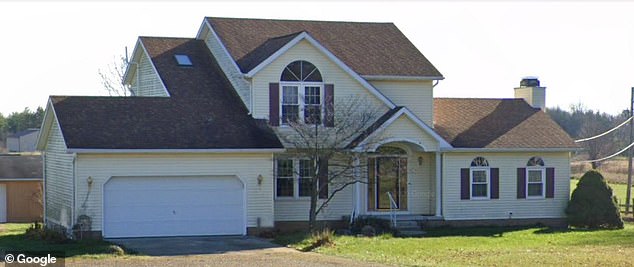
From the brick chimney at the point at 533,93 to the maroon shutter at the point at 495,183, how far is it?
5.77 metres

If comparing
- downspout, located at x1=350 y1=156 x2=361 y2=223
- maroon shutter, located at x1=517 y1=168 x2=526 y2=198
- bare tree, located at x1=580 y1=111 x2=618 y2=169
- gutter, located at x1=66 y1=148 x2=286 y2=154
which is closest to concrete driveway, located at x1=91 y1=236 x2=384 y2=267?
gutter, located at x1=66 y1=148 x2=286 y2=154

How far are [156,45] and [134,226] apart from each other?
30.6ft

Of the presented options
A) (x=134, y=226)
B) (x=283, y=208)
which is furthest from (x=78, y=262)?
(x=283, y=208)

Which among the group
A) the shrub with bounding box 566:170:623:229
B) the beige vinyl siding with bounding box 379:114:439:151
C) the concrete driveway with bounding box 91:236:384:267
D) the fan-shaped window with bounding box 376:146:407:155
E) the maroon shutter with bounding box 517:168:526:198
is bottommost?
the concrete driveway with bounding box 91:236:384:267

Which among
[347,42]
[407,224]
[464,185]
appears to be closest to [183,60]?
[347,42]

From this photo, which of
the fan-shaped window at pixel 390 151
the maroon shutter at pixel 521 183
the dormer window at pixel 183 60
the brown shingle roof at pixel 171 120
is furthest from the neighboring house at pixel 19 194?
the maroon shutter at pixel 521 183

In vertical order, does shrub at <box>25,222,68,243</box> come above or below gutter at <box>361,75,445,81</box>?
below

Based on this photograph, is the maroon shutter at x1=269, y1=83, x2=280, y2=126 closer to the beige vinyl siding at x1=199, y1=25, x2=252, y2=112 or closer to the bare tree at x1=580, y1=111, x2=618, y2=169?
the beige vinyl siding at x1=199, y1=25, x2=252, y2=112

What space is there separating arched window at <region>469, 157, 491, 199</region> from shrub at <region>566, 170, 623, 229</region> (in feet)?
11.1

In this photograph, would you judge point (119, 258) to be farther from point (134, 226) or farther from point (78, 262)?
point (134, 226)

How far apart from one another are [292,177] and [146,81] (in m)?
8.08

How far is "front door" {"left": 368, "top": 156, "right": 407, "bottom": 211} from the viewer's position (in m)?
36.2

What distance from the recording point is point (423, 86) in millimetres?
37250

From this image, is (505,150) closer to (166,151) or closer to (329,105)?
(329,105)
